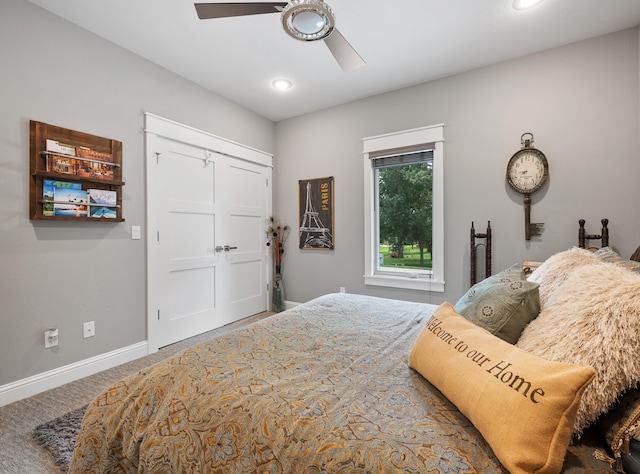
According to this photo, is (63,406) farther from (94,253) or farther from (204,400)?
(204,400)

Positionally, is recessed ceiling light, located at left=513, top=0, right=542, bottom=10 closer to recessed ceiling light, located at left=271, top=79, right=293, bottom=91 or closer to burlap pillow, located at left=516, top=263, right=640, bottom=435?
recessed ceiling light, located at left=271, top=79, right=293, bottom=91

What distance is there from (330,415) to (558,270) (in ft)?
4.01

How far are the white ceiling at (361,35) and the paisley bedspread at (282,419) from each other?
7.86ft

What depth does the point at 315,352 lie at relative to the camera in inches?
49.4

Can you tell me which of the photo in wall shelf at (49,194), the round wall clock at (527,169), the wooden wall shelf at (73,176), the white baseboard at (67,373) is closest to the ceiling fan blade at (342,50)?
the round wall clock at (527,169)

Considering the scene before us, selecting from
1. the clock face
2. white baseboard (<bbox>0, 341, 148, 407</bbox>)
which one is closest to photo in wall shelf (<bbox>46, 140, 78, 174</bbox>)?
white baseboard (<bbox>0, 341, 148, 407</bbox>)

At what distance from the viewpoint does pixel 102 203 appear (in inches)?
96.7

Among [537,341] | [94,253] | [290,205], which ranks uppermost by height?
[290,205]

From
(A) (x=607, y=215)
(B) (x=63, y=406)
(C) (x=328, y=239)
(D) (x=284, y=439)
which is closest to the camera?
(D) (x=284, y=439)

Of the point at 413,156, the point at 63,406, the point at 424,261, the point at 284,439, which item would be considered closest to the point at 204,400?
the point at 284,439

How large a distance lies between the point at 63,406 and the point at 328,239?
2880 millimetres

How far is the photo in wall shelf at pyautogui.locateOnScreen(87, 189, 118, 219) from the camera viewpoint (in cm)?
240

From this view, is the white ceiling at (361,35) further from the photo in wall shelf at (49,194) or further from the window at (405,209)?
the photo in wall shelf at (49,194)

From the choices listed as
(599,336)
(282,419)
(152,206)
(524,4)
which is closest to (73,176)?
(152,206)
